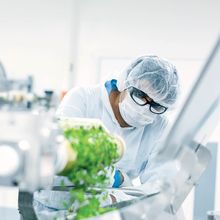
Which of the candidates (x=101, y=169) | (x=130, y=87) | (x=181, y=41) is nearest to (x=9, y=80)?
(x=101, y=169)

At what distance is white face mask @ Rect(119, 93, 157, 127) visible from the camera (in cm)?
174

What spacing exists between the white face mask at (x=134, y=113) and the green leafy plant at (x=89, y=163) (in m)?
0.70

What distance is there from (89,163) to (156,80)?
843 millimetres

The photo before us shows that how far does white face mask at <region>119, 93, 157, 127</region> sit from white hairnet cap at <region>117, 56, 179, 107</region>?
0.19ft

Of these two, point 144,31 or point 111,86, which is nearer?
point 111,86

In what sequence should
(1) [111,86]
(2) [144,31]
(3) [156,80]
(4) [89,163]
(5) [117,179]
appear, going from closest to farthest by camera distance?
(4) [89,163] < (5) [117,179] < (3) [156,80] < (1) [111,86] < (2) [144,31]

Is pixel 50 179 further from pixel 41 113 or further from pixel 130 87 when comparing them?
pixel 130 87

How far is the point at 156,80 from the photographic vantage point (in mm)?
1701

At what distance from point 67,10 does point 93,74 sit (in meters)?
0.61

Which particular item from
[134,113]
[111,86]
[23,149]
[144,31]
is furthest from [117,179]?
[144,31]

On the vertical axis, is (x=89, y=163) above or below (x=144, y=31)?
above

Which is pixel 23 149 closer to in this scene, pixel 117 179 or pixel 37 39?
pixel 117 179

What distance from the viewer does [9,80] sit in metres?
0.83

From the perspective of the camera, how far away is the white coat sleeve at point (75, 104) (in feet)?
5.43
